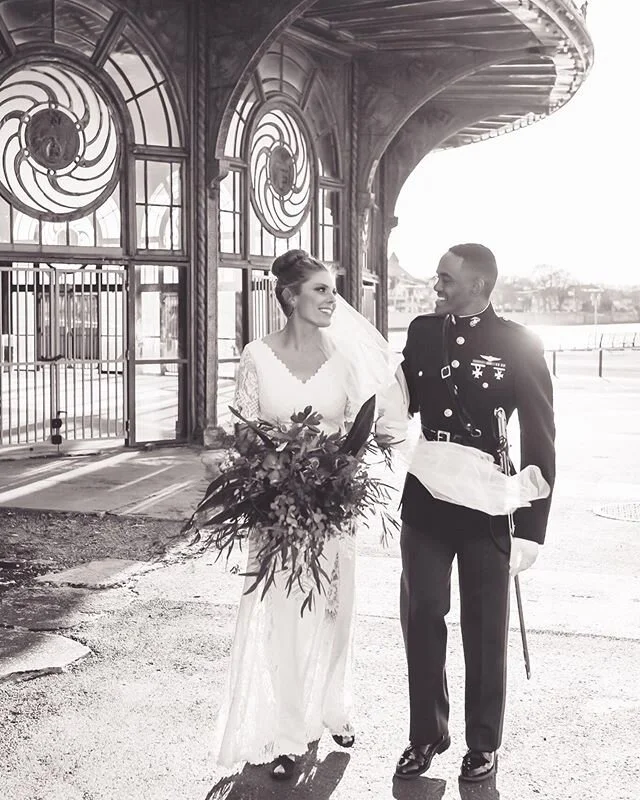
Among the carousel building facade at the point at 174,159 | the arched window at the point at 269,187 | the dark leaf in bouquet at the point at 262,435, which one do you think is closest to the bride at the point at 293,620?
the dark leaf in bouquet at the point at 262,435

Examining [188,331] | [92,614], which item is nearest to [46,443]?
[188,331]

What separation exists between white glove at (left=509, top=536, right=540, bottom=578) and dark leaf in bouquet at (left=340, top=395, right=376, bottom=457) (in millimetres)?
642

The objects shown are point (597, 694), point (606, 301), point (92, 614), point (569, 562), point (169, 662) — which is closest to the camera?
point (597, 694)

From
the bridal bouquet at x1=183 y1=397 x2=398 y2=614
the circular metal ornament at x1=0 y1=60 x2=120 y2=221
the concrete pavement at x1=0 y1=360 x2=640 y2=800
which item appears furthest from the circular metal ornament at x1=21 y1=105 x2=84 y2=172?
the bridal bouquet at x1=183 y1=397 x2=398 y2=614

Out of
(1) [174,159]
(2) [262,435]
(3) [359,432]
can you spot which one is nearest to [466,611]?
(3) [359,432]

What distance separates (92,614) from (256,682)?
223 cm

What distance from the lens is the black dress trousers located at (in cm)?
373

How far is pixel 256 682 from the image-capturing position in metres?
3.85

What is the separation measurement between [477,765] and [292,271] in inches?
75.2

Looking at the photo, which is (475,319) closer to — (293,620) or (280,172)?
(293,620)

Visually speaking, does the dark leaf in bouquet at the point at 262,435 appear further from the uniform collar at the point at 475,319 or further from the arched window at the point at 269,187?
the arched window at the point at 269,187

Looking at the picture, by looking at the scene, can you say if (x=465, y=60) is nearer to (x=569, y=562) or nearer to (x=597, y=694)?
(x=569, y=562)

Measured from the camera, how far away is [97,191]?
12.5m

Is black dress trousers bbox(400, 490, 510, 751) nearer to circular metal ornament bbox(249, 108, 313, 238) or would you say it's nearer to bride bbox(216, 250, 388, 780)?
bride bbox(216, 250, 388, 780)
